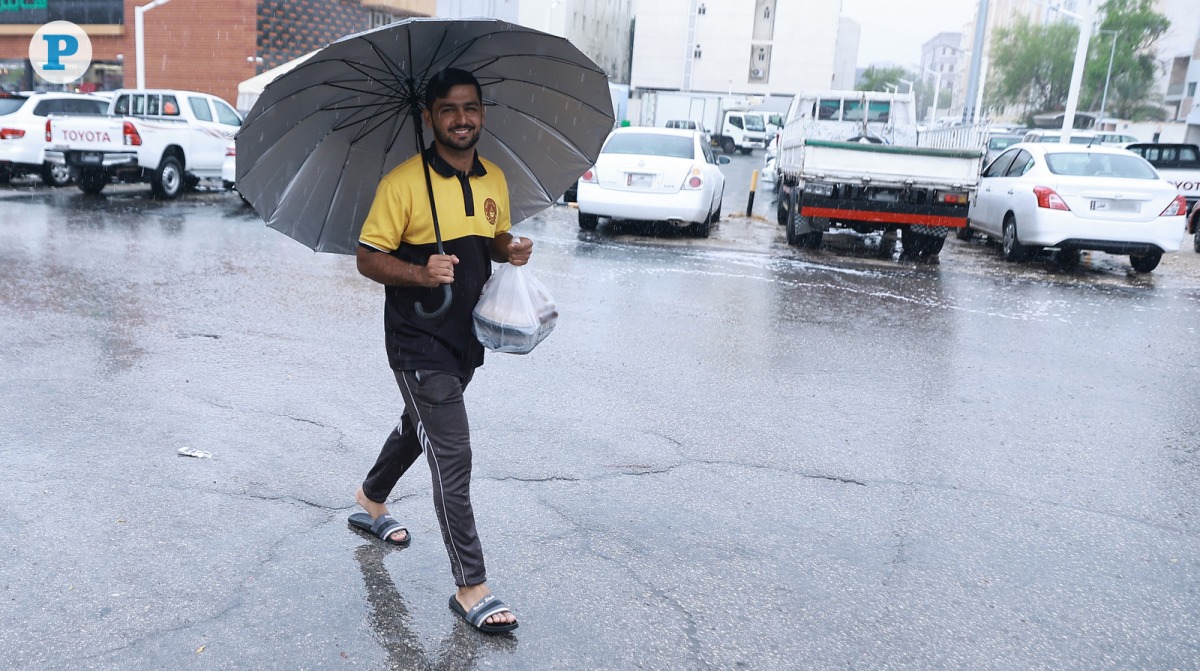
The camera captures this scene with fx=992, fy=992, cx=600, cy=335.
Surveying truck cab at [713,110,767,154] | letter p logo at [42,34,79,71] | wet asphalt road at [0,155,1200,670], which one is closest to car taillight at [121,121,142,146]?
wet asphalt road at [0,155,1200,670]

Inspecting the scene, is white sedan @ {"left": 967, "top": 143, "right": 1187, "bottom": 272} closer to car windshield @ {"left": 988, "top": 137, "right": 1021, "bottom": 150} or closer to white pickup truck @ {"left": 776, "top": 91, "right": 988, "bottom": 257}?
white pickup truck @ {"left": 776, "top": 91, "right": 988, "bottom": 257}

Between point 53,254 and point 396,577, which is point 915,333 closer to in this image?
point 396,577

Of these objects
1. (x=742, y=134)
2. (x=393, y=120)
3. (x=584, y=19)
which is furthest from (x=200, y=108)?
(x=584, y=19)

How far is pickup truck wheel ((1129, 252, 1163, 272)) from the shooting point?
41.1 feet

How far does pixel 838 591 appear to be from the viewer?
11.8 feet

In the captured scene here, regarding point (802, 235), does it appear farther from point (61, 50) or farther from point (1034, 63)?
point (1034, 63)

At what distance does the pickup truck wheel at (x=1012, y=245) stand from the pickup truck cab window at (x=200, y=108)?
13412 millimetres

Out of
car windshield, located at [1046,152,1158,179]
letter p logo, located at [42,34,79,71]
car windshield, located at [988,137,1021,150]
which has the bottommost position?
car windshield, located at [1046,152,1158,179]

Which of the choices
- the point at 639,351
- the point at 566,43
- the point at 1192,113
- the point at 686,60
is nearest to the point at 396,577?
the point at 566,43

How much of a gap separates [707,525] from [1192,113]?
6520 centimetres

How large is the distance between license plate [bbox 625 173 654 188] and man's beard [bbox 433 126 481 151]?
33.2ft

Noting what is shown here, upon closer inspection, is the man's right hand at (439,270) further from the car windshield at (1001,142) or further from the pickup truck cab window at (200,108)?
the car windshield at (1001,142)

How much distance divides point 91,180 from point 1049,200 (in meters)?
14.7

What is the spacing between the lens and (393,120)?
349 centimetres
